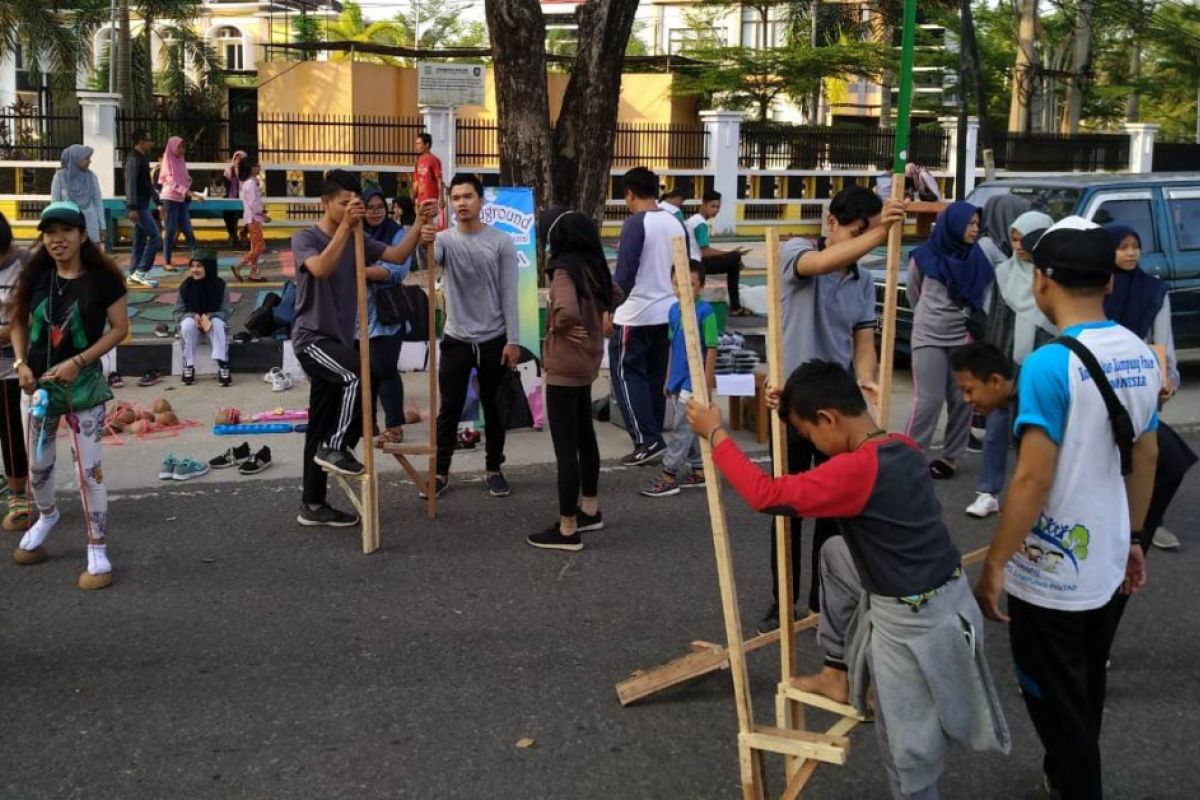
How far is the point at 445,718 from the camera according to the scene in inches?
180

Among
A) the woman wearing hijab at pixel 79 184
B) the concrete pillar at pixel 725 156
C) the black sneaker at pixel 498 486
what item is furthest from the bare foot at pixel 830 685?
the concrete pillar at pixel 725 156

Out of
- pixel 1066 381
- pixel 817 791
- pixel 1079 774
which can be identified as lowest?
pixel 817 791

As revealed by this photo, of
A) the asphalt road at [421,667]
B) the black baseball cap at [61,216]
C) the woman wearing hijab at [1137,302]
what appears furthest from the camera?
the woman wearing hijab at [1137,302]

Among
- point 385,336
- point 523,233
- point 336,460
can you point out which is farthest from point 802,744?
point 523,233

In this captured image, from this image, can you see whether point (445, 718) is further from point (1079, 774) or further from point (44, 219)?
point (44, 219)

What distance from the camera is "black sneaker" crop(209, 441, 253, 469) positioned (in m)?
8.05

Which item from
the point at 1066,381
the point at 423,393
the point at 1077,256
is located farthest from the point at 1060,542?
the point at 423,393

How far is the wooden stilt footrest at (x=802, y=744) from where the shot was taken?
3564mm

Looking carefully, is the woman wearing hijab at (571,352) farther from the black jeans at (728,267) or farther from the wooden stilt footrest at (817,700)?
the black jeans at (728,267)

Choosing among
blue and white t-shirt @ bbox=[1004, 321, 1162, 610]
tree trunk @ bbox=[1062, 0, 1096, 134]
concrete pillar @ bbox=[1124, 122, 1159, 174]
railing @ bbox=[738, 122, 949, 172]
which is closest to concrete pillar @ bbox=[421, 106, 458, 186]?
railing @ bbox=[738, 122, 949, 172]

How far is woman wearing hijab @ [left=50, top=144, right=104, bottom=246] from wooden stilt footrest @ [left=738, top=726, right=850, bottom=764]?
12.2m

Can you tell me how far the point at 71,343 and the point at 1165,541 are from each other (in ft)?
17.6

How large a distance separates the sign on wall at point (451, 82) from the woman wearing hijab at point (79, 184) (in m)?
3.76

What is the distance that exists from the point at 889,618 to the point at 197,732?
2.38 meters
